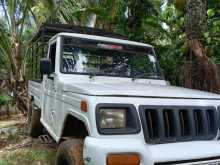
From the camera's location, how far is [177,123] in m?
3.35

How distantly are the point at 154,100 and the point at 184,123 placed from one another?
418 millimetres

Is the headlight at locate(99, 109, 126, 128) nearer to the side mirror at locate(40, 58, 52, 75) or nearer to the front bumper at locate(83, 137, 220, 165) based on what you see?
the front bumper at locate(83, 137, 220, 165)

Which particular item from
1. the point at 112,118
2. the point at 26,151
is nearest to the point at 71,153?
the point at 112,118

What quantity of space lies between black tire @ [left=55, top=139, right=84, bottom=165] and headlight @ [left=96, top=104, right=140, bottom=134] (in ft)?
1.67

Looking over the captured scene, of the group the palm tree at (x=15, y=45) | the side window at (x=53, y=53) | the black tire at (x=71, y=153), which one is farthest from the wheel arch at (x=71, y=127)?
the palm tree at (x=15, y=45)

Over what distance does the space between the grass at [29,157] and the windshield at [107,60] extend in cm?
182

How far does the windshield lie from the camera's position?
4898 mm

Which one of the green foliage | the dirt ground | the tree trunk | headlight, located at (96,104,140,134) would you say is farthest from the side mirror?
the green foliage

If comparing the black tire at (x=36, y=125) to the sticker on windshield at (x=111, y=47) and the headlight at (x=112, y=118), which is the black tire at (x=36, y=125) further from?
the headlight at (x=112, y=118)

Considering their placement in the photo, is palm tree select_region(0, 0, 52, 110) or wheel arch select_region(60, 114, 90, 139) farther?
palm tree select_region(0, 0, 52, 110)

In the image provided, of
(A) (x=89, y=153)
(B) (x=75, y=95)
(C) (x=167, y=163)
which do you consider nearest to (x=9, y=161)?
(B) (x=75, y=95)

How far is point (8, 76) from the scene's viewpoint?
40.4 feet

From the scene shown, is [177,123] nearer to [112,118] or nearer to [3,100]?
[112,118]

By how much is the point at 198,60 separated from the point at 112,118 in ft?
15.0
